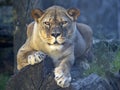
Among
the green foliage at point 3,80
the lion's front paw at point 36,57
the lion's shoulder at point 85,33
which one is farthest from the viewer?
the green foliage at point 3,80

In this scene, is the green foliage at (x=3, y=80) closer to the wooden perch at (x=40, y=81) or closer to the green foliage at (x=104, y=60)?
the green foliage at (x=104, y=60)

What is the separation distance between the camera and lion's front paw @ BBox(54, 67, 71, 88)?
5324mm

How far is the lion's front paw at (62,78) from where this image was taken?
5.32 metres

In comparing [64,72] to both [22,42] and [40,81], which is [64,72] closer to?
[40,81]

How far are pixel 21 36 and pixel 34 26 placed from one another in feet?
5.67

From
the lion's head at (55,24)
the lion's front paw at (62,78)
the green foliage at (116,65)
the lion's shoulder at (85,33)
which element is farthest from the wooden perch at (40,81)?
the green foliage at (116,65)

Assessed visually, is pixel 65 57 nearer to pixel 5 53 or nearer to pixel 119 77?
pixel 119 77

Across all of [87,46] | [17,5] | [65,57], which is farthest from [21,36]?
[65,57]

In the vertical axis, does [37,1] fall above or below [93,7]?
above

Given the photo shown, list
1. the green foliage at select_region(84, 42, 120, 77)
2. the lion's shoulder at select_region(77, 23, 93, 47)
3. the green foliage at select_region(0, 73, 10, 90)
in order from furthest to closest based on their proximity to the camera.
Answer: the green foliage at select_region(0, 73, 10, 90) < the green foliage at select_region(84, 42, 120, 77) < the lion's shoulder at select_region(77, 23, 93, 47)

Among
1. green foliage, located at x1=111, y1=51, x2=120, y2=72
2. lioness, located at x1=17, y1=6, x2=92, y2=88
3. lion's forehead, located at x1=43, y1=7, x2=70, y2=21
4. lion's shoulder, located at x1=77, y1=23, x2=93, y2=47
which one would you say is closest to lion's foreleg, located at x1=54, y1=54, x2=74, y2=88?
lioness, located at x1=17, y1=6, x2=92, y2=88

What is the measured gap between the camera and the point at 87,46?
6.62 metres

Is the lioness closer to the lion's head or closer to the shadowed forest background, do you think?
the lion's head

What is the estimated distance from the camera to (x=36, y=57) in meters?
5.48
